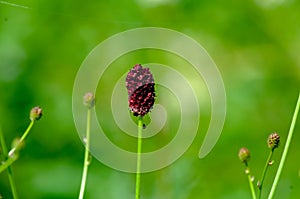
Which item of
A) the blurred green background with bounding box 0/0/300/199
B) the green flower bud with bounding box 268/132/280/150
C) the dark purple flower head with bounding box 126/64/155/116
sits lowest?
the green flower bud with bounding box 268/132/280/150

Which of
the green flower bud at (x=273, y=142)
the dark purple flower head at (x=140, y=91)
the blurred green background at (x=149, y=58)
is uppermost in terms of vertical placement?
the blurred green background at (x=149, y=58)

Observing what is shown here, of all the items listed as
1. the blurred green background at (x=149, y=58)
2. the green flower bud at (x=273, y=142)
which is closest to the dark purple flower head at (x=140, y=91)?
the green flower bud at (x=273, y=142)

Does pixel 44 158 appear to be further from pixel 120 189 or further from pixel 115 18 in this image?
pixel 115 18

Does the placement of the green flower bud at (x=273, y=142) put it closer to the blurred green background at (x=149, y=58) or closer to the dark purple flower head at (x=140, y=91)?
the dark purple flower head at (x=140, y=91)

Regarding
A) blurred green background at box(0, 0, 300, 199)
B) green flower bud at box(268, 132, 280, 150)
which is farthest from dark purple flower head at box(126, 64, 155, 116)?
blurred green background at box(0, 0, 300, 199)

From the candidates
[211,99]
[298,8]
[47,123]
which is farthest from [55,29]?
[298,8]

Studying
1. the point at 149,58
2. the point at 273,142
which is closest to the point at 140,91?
the point at 273,142

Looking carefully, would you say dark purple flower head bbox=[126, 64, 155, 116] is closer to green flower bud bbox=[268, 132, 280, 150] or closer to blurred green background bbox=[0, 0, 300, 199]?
green flower bud bbox=[268, 132, 280, 150]
